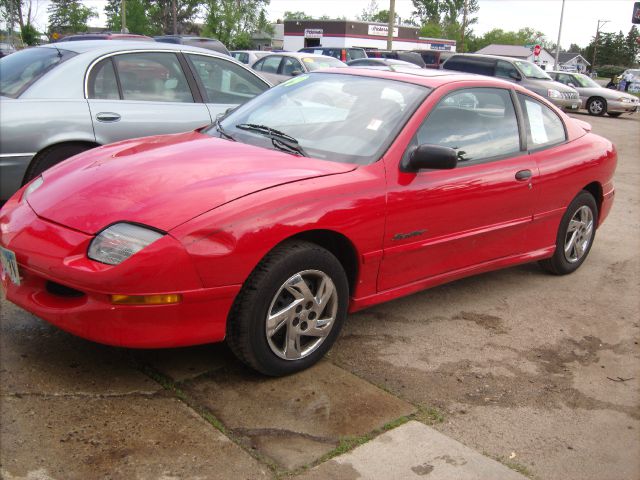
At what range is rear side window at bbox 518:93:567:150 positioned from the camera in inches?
193

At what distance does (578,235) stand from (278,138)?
9.12ft

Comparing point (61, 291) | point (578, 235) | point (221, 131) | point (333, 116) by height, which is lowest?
point (578, 235)

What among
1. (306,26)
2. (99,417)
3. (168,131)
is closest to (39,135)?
(168,131)

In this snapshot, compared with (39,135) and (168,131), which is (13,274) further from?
(168,131)

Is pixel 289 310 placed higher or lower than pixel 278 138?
lower

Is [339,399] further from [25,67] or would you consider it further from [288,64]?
[288,64]

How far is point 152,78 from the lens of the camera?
19.9ft

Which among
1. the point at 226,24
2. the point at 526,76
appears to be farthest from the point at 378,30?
the point at 526,76

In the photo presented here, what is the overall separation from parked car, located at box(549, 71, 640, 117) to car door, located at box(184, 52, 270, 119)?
18.0 m

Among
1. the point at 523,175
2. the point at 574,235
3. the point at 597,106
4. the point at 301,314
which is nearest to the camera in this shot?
the point at 301,314

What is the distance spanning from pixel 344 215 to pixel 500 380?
1213 mm

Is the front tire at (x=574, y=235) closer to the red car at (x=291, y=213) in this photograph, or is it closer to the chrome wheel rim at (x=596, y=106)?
the red car at (x=291, y=213)

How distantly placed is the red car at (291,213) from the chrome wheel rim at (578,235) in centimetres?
37

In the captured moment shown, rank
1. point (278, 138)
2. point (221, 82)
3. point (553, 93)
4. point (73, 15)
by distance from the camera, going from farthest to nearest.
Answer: point (73, 15)
point (553, 93)
point (221, 82)
point (278, 138)
